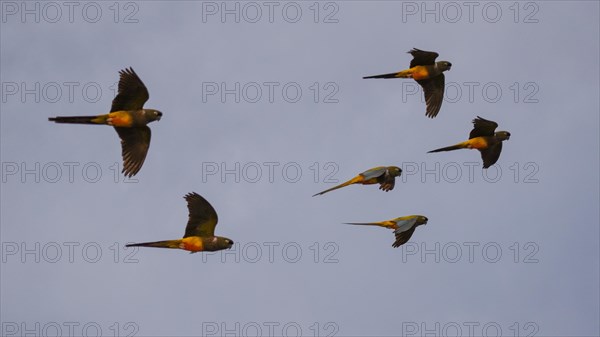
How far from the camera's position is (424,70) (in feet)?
128

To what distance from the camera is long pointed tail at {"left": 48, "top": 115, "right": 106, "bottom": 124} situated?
32688 millimetres

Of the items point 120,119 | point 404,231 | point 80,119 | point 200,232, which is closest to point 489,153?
point 404,231

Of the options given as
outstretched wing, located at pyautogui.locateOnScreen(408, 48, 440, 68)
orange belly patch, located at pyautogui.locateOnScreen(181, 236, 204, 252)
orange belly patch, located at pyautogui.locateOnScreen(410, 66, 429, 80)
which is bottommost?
orange belly patch, located at pyautogui.locateOnScreen(181, 236, 204, 252)

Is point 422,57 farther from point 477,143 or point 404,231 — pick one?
point 404,231

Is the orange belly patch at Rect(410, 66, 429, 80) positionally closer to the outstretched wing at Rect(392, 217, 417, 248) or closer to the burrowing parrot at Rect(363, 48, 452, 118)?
the burrowing parrot at Rect(363, 48, 452, 118)

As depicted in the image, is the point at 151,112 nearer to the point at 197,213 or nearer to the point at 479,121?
the point at 197,213

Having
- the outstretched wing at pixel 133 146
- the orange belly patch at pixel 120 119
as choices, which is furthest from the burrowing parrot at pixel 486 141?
the orange belly patch at pixel 120 119

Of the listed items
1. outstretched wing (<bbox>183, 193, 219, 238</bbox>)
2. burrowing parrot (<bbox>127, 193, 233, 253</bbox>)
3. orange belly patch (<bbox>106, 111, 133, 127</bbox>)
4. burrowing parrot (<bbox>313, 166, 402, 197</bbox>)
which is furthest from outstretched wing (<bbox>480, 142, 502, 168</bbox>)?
orange belly patch (<bbox>106, 111, 133, 127</bbox>)

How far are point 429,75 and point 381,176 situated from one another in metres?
3.74

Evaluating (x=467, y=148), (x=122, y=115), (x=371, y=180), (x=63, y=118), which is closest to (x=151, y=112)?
(x=122, y=115)

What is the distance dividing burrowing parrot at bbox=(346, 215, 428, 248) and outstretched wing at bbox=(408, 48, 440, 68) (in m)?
5.07

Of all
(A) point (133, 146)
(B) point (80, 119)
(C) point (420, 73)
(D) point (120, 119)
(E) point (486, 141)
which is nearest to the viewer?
(B) point (80, 119)

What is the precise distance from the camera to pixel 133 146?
35.2 m

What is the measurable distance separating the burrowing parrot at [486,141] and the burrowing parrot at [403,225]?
2.70m
